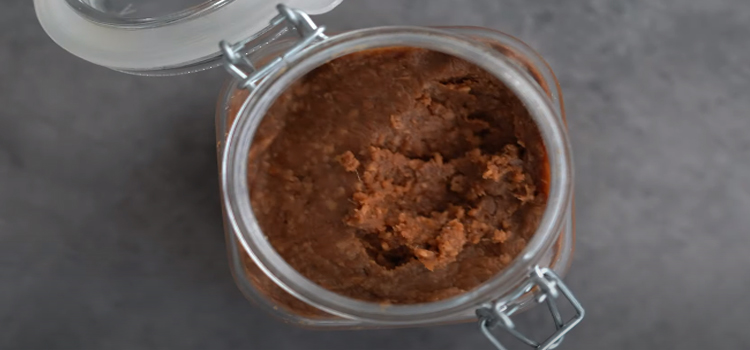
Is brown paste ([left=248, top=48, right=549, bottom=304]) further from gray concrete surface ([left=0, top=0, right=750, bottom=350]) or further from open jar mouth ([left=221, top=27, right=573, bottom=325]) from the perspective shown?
gray concrete surface ([left=0, top=0, right=750, bottom=350])

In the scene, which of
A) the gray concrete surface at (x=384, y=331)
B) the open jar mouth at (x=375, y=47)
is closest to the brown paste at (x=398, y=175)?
the open jar mouth at (x=375, y=47)

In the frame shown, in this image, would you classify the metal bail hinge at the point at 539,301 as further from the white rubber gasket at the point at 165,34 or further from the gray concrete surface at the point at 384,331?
the white rubber gasket at the point at 165,34

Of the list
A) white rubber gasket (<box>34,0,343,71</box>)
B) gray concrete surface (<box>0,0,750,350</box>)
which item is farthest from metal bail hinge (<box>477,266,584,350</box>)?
white rubber gasket (<box>34,0,343,71</box>)

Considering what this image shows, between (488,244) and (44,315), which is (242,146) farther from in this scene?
(44,315)

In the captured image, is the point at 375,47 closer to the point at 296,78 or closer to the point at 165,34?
the point at 296,78

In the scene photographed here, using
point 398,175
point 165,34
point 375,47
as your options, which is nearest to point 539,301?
point 398,175

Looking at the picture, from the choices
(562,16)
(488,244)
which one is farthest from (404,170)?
(562,16)

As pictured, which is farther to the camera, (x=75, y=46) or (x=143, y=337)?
(x=143, y=337)
